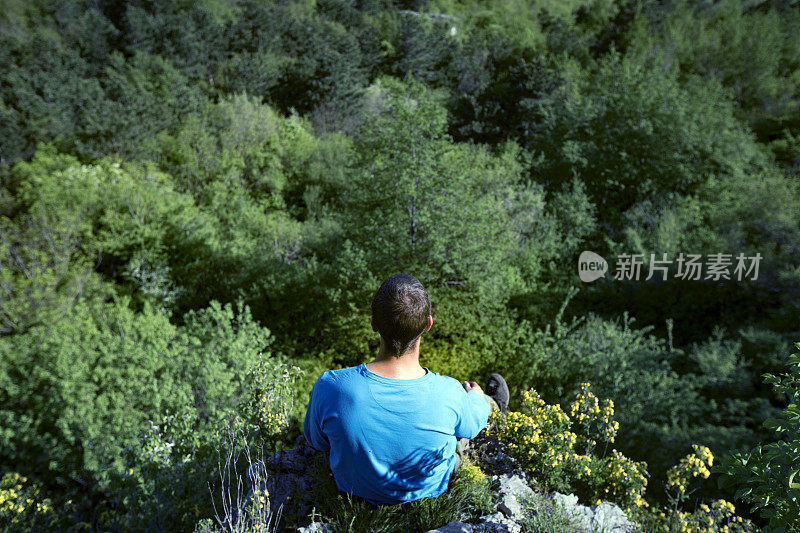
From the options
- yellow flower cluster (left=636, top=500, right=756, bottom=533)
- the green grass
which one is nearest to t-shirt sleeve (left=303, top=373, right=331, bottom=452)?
the green grass

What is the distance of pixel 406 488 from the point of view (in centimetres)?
329

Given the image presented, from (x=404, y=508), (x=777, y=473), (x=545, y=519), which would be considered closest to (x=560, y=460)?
(x=545, y=519)

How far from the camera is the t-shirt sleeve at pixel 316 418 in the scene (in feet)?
10.0

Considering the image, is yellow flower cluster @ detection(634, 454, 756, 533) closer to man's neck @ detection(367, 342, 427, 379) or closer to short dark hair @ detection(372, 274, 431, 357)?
A: man's neck @ detection(367, 342, 427, 379)

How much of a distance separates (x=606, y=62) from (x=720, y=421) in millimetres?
24682

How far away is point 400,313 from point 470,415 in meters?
0.92

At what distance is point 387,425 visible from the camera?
9.77 feet

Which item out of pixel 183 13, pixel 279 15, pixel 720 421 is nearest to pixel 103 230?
pixel 720 421

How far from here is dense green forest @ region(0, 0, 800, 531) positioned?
9.42m

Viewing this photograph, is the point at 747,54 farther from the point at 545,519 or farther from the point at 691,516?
the point at 545,519

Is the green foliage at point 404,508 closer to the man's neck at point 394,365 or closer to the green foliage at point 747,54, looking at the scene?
the man's neck at point 394,365

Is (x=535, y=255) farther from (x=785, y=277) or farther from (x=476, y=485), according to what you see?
(x=476, y=485)

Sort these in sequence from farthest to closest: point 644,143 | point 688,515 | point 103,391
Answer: point 644,143, point 103,391, point 688,515

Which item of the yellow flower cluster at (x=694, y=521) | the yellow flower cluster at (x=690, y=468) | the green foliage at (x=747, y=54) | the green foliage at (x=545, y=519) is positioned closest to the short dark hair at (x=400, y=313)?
the green foliage at (x=545, y=519)
